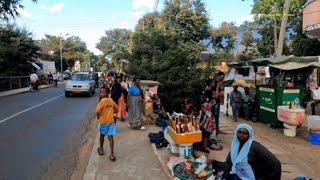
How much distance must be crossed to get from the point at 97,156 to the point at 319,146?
238 inches

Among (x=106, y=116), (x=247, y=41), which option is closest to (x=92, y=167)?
(x=106, y=116)

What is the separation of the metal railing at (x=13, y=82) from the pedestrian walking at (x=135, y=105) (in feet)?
69.5

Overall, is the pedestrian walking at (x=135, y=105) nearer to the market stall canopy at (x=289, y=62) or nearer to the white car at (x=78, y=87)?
the market stall canopy at (x=289, y=62)

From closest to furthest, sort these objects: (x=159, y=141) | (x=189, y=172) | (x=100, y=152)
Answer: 1. (x=189, y=172)
2. (x=100, y=152)
3. (x=159, y=141)

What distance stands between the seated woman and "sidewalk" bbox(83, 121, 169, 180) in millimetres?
1965

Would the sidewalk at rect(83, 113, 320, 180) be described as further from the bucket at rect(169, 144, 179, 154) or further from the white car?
the white car

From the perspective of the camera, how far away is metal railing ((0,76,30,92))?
96.4 ft

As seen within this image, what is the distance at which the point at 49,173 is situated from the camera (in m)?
6.96

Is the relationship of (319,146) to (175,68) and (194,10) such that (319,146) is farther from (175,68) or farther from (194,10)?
(194,10)

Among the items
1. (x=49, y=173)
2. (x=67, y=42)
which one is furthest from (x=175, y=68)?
(x=67, y=42)

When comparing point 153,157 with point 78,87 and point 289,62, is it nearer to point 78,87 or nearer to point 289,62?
point 289,62

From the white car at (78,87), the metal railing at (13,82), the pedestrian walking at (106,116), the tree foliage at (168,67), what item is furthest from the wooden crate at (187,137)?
the metal railing at (13,82)

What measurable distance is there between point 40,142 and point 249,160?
6440mm

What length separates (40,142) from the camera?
9594 millimetres
